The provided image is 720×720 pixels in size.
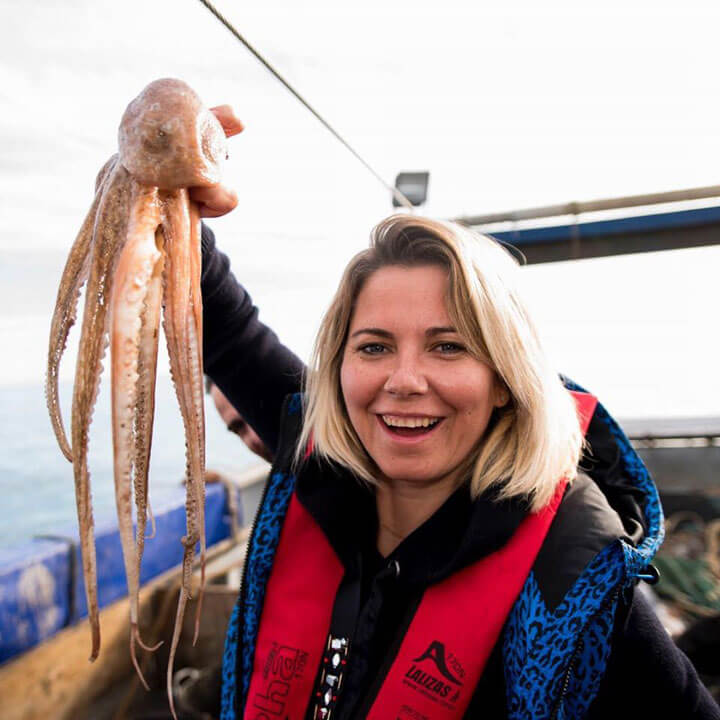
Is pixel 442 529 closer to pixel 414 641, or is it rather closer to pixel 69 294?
pixel 414 641

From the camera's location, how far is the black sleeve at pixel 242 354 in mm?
1759

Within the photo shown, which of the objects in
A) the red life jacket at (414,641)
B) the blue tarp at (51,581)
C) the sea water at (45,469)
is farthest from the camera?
the sea water at (45,469)

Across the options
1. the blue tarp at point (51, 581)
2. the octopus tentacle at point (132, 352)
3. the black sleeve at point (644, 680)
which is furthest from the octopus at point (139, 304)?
the blue tarp at point (51, 581)

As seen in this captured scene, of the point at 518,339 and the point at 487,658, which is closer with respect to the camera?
the point at 487,658

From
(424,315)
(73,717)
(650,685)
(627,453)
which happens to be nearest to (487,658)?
(650,685)

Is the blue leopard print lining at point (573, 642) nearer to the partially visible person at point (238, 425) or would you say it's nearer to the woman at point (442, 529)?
the woman at point (442, 529)

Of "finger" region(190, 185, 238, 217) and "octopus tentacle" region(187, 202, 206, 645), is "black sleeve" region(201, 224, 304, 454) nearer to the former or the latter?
"finger" region(190, 185, 238, 217)

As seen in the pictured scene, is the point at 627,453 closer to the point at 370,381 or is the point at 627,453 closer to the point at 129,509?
the point at 370,381

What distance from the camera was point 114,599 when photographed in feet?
11.7

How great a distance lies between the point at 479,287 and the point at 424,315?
0.17m

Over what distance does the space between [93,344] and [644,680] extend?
4.50 feet

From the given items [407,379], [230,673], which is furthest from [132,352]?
[230,673]

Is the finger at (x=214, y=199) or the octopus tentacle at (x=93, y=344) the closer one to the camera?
the octopus tentacle at (x=93, y=344)

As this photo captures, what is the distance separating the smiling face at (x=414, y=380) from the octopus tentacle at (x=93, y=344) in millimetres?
831
